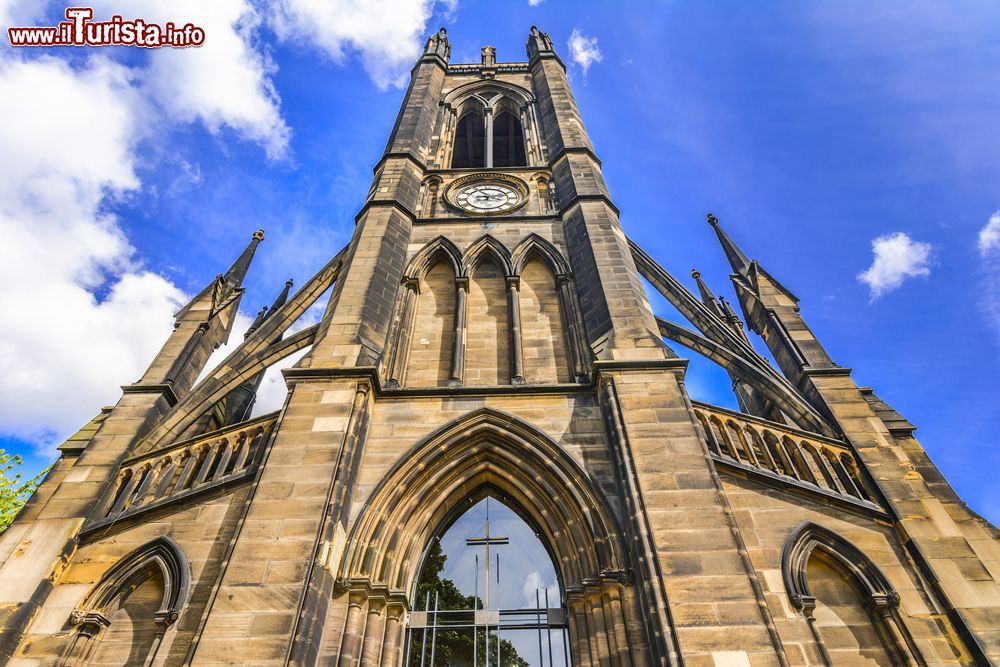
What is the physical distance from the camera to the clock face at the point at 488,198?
45.7ft

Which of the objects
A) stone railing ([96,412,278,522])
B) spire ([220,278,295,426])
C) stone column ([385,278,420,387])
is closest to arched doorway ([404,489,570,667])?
stone column ([385,278,420,387])

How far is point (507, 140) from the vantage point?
2097 cm

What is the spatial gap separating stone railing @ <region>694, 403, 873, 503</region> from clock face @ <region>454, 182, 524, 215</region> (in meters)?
7.12

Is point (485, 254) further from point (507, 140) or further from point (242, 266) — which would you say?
point (507, 140)

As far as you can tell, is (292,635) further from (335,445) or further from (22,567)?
(22,567)

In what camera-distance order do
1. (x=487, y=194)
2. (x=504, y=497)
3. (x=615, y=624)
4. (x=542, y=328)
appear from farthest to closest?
(x=487, y=194), (x=542, y=328), (x=504, y=497), (x=615, y=624)

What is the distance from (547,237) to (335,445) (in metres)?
6.72

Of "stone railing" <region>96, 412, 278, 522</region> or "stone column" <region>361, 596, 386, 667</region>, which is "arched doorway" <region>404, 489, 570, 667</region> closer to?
"stone column" <region>361, 596, 386, 667</region>

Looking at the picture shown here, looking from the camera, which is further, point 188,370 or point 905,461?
point 188,370

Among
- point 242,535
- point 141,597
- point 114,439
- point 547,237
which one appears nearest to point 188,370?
point 114,439

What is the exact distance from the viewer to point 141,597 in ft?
23.5

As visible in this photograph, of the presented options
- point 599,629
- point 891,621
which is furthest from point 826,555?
point 599,629

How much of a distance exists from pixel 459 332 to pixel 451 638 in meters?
4.77

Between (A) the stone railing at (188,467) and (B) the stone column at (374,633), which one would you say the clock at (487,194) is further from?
(B) the stone column at (374,633)
